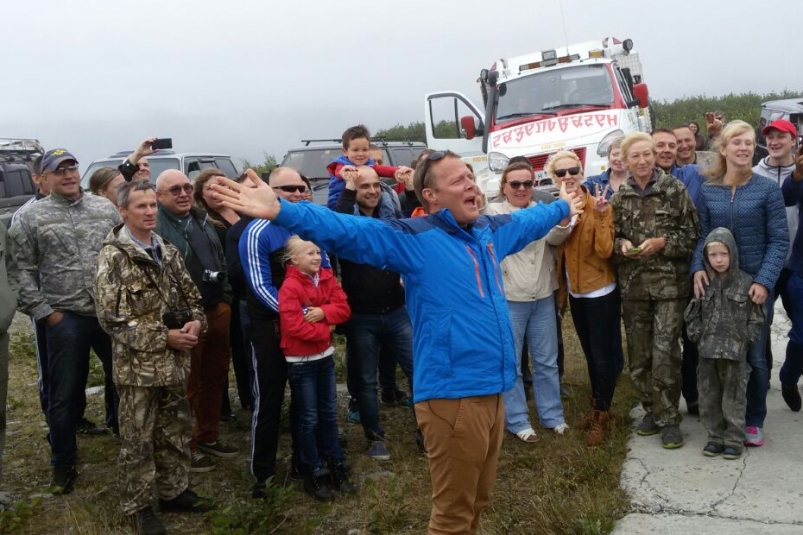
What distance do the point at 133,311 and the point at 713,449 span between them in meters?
3.66

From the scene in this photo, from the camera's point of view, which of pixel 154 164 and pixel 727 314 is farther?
pixel 154 164

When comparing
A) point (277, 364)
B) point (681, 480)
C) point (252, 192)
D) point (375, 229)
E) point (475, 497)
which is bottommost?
point (681, 480)

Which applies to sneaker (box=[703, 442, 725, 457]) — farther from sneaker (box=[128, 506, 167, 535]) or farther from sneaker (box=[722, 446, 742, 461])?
sneaker (box=[128, 506, 167, 535])

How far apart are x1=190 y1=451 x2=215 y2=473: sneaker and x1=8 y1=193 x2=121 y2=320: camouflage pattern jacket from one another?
1265 mm

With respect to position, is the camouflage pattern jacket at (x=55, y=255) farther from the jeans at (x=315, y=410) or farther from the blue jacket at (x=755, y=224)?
the blue jacket at (x=755, y=224)

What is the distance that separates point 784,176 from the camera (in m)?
5.62

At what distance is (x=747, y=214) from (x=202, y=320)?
349 centimetres

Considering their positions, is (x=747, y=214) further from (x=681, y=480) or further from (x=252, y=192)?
(x=252, y=192)

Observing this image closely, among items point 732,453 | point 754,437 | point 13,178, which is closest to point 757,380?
point 754,437

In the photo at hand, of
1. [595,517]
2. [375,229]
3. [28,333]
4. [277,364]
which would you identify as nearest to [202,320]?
[277,364]

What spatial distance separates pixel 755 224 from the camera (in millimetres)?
4949

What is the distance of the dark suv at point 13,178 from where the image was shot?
51.8 ft

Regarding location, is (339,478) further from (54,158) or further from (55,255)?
(54,158)

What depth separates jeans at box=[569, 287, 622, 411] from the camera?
538cm
